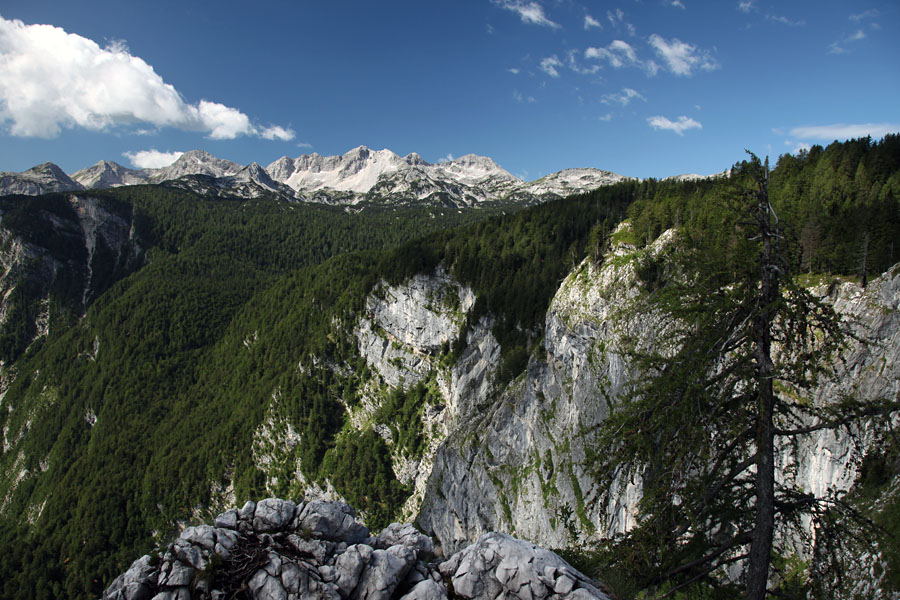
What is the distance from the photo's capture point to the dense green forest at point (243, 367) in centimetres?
5888

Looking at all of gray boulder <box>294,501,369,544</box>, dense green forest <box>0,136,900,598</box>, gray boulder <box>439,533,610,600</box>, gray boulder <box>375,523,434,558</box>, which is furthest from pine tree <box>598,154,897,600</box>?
dense green forest <box>0,136,900,598</box>

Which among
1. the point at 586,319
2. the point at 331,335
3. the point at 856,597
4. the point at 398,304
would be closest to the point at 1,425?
the point at 331,335

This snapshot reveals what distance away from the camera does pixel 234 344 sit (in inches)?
6127

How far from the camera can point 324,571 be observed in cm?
1276

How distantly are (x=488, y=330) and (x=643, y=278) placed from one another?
42.9 metres

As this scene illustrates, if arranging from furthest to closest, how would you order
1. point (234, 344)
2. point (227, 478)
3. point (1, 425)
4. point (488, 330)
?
point (1, 425)
point (234, 344)
point (227, 478)
point (488, 330)

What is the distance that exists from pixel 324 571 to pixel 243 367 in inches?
5815

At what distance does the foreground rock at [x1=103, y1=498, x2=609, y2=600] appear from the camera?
34.2 ft

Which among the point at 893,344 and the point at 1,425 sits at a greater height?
the point at 893,344

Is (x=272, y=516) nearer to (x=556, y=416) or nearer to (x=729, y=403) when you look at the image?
(x=729, y=403)

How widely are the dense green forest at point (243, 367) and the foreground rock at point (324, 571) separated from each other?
96.1 feet

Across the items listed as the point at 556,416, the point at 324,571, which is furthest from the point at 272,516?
the point at 556,416

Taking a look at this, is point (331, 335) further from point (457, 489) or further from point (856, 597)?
point (856, 597)

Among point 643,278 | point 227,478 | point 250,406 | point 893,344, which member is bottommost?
point 227,478
